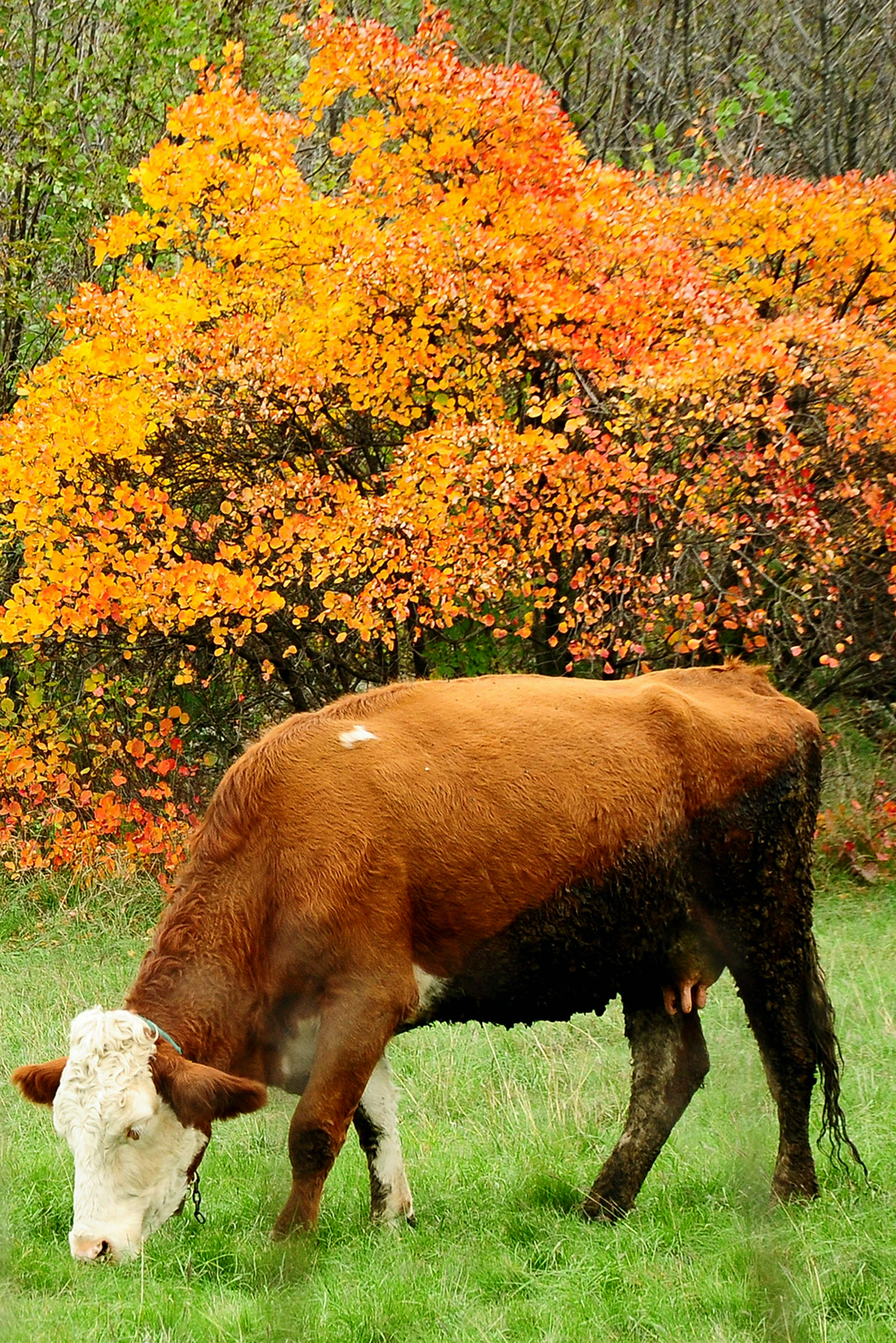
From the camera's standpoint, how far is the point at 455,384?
10.0m

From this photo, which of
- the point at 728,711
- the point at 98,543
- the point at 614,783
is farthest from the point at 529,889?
the point at 98,543

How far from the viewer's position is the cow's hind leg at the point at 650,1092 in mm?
5250

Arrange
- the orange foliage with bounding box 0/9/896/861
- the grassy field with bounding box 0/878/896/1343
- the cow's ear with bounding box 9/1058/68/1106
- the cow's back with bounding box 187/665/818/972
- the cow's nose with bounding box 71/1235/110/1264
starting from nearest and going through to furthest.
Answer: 1. the grassy field with bounding box 0/878/896/1343
2. the cow's nose with bounding box 71/1235/110/1264
3. the cow's ear with bounding box 9/1058/68/1106
4. the cow's back with bounding box 187/665/818/972
5. the orange foliage with bounding box 0/9/896/861

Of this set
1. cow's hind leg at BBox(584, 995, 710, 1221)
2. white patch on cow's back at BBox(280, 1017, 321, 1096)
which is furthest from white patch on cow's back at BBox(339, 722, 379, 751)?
cow's hind leg at BBox(584, 995, 710, 1221)

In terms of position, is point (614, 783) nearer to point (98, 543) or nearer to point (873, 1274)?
point (873, 1274)

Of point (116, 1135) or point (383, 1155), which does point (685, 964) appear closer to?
point (383, 1155)

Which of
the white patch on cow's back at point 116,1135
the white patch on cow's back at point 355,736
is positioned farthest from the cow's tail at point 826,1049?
the white patch on cow's back at point 116,1135

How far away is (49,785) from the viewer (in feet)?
37.8

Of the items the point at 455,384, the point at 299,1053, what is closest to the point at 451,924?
the point at 299,1053

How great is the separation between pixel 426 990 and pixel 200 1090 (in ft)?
2.94

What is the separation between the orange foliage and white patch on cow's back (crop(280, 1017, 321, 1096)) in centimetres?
464

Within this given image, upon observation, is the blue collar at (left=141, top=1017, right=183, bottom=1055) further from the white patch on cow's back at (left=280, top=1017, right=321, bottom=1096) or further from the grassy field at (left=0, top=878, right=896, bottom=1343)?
the grassy field at (left=0, top=878, right=896, bottom=1343)

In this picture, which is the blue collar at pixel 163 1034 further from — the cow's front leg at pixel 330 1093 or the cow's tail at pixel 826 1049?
the cow's tail at pixel 826 1049

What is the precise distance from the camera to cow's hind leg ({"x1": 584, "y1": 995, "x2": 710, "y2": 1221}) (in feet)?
17.2
